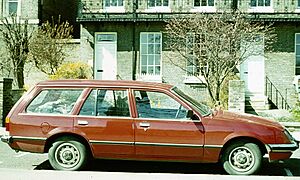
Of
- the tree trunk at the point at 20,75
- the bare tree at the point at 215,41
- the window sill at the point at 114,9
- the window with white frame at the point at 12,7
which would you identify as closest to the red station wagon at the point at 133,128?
the bare tree at the point at 215,41

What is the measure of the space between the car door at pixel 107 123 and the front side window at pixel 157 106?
0.82ft

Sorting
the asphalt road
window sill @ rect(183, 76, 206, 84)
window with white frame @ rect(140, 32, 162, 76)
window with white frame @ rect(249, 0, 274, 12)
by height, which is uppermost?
window with white frame @ rect(249, 0, 274, 12)

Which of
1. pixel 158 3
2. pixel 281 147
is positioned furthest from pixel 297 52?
pixel 281 147

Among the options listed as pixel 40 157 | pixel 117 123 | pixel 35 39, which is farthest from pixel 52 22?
pixel 117 123

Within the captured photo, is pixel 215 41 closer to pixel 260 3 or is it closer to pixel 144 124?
pixel 260 3

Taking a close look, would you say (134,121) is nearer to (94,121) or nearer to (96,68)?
(94,121)

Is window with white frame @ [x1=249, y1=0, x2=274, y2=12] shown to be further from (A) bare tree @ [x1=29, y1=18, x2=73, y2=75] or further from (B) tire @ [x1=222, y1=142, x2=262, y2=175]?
(B) tire @ [x1=222, y1=142, x2=262, y2=175]

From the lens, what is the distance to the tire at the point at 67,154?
346 inches

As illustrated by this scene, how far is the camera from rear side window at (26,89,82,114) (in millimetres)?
8984

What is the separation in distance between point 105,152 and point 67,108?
43.7 inches

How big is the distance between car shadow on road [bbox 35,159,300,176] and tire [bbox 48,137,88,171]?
0.28 m

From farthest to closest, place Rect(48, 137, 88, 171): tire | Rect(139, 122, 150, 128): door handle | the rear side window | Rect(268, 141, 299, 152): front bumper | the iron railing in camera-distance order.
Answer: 1. the iron railing
2. the rear side window
3. Rect(48, 137, 88, 171): tire
4. Rect(139, 122, 150, 128): door handle
5. Rect(268, 141, 299, 152): front bumper

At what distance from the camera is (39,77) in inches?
984

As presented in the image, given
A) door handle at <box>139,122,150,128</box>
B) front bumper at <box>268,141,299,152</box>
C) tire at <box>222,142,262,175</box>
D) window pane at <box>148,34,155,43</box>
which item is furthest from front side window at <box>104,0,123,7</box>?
front bumper at <box>268,141,299,152</box>
